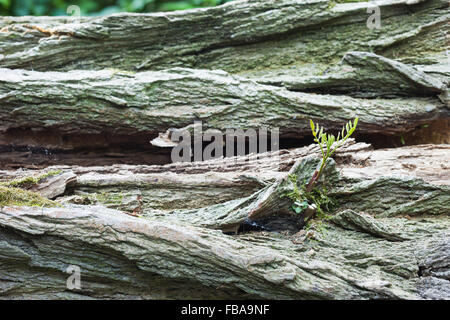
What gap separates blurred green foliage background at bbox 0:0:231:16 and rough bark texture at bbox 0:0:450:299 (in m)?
2.00

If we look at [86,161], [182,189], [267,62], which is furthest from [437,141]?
[86,161]

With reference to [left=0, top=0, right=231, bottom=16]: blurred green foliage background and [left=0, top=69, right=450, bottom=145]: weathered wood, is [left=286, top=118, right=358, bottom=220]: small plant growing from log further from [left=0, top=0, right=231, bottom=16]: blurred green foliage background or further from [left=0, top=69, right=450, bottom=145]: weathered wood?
[left=0, top=0, right=231, bottom=16]: blurred green foliage background

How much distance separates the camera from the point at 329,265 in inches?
197

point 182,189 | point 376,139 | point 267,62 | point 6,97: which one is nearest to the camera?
point 182,189

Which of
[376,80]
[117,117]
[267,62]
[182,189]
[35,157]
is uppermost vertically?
[267,62]

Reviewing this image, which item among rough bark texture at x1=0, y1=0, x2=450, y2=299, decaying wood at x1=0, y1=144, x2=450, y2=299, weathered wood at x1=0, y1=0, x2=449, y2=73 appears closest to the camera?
decaying wood at x1=0, y1=144, x2=450, y2=299

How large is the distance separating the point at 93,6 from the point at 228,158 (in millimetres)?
6679

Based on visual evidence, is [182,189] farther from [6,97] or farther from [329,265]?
[6,97]

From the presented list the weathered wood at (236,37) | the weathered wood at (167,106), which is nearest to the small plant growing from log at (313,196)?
the weathered wood at (167,106)

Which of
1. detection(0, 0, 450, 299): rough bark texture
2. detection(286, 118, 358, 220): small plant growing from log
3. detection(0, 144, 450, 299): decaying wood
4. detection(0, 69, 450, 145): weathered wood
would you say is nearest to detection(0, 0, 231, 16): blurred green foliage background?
detection(0, 0, 450, 299): rough bark texture

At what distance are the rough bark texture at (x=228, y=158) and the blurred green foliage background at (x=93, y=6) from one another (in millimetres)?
2003

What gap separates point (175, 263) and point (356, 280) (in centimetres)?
219

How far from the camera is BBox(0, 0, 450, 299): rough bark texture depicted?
495cm

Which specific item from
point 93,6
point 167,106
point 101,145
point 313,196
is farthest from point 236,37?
point 93,6
